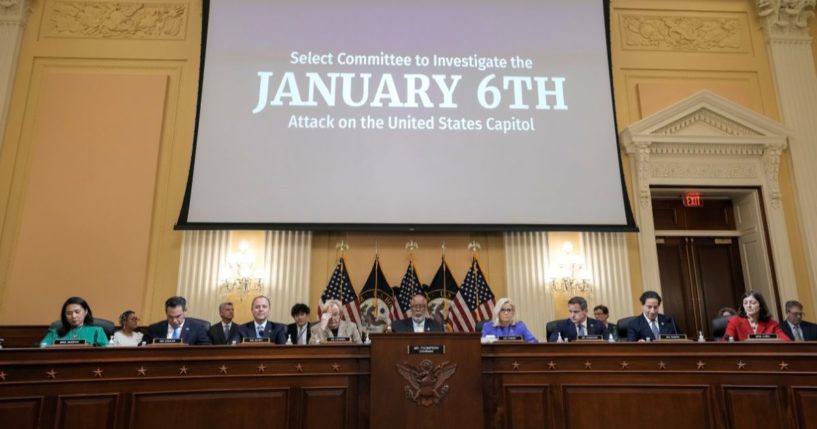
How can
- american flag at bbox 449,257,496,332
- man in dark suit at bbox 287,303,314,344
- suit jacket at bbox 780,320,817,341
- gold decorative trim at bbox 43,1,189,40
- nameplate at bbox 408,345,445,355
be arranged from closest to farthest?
nameplate at bbox 408,345,445,355 → suit jacket at bbox 780,320,817,341 → man in dark suit at bbox 287,303,314,344 → american flag at bbox 449,257,496,332 → gold decorative trim at bbox 43,1,189,40

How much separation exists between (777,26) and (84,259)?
9288 millimetres

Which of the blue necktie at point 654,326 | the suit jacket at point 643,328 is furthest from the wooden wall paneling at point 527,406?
the blue necktie at point 654,326

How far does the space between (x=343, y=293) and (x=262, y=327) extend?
4.93ft

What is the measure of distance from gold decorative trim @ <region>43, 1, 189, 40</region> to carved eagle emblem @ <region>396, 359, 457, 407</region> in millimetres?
5673

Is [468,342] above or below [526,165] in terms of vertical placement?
below

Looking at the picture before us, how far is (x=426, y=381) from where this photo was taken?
11.7ft

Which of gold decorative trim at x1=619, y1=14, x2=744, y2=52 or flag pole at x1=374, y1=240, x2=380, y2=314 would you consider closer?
flag pole at x1=374, y1=240, x2=380, y2=314

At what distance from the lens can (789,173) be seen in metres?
7.06

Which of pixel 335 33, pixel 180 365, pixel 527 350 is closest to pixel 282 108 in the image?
pixel 335 33

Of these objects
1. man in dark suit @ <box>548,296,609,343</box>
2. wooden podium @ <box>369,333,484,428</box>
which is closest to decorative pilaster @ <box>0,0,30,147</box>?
wooden podium @ <box>369,333,484,428</box>

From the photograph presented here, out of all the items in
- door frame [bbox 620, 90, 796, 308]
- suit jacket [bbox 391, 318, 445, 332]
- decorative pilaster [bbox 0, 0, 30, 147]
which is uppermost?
decorative pilaster [bbox 0, 0, 30, 147]

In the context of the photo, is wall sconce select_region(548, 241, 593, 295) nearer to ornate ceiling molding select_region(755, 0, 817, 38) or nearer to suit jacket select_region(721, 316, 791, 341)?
suit jacket select_region(721, 316, 791, 341)

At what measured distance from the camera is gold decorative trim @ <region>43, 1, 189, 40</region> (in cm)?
712

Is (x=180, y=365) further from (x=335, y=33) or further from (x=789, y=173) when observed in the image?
(x=789, y=173)
